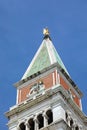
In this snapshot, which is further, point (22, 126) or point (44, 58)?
point (44, 58)

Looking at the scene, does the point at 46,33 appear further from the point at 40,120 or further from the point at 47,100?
the point at 40,120

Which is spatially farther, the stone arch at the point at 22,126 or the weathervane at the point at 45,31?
the weathervane at the point at 45,31

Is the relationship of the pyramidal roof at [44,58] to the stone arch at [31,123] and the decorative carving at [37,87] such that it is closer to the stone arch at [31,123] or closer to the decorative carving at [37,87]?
the decorative carving at [37,87]

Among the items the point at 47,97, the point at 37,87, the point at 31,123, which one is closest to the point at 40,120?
the point at 31,123

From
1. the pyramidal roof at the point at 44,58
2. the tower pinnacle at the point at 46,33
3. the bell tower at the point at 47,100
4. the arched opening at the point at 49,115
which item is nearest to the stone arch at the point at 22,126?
the bell tower at the point at 47,100

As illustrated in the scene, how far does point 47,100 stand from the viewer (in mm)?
57562

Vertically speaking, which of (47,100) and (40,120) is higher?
(47,100)

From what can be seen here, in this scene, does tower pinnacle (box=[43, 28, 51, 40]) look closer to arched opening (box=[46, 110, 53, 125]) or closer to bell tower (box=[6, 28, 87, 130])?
bell tower (box=[6, 28, 87, 130])

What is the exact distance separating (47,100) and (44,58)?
1021 cm

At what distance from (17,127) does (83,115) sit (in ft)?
29.6

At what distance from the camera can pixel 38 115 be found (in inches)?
2237

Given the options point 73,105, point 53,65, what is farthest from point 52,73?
point 73,105

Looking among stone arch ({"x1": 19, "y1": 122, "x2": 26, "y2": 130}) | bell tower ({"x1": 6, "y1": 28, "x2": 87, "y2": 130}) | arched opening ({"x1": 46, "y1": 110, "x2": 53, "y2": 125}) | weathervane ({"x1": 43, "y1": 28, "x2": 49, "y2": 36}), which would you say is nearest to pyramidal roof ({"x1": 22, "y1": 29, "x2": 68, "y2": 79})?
bell tower ({"x1": 6, "y1": 28, "x2": 87, "y2": 130})

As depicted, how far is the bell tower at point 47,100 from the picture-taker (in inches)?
2199
